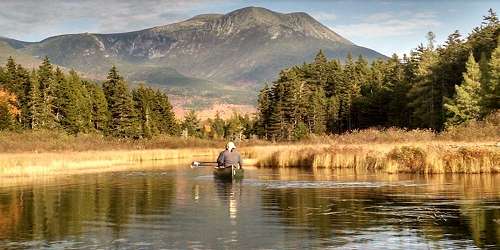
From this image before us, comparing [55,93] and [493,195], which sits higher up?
[55,93]

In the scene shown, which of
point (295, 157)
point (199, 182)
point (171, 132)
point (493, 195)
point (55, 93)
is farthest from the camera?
point (171, 132)

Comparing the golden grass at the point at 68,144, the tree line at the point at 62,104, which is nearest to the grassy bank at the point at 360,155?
the golden grass at the point at 68,144

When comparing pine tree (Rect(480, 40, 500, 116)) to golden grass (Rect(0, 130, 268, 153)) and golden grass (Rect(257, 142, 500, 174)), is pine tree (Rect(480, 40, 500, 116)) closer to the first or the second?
golden grass (Rect(0, 130, 268, 153))

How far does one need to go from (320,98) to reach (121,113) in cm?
4372

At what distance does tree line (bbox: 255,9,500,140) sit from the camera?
90.3 m

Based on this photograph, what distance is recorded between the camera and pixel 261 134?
142 m

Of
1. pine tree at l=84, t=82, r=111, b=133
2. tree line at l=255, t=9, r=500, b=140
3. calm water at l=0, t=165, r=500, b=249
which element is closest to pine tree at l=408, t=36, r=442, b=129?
tree line at l=255, t=9, r=500, b=140

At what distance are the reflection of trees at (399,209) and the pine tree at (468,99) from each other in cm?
5584

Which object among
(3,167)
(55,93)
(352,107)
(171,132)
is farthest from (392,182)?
(171,132)

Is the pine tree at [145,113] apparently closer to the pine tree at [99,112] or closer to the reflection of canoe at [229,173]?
the pine tree at [99,112]

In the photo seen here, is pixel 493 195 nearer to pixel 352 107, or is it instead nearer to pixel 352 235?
pixel 352 235

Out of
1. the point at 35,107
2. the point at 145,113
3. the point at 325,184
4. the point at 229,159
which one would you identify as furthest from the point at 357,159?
the point at 145,113

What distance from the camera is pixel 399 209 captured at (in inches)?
964

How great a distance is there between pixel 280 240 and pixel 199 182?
2110 centimetres
